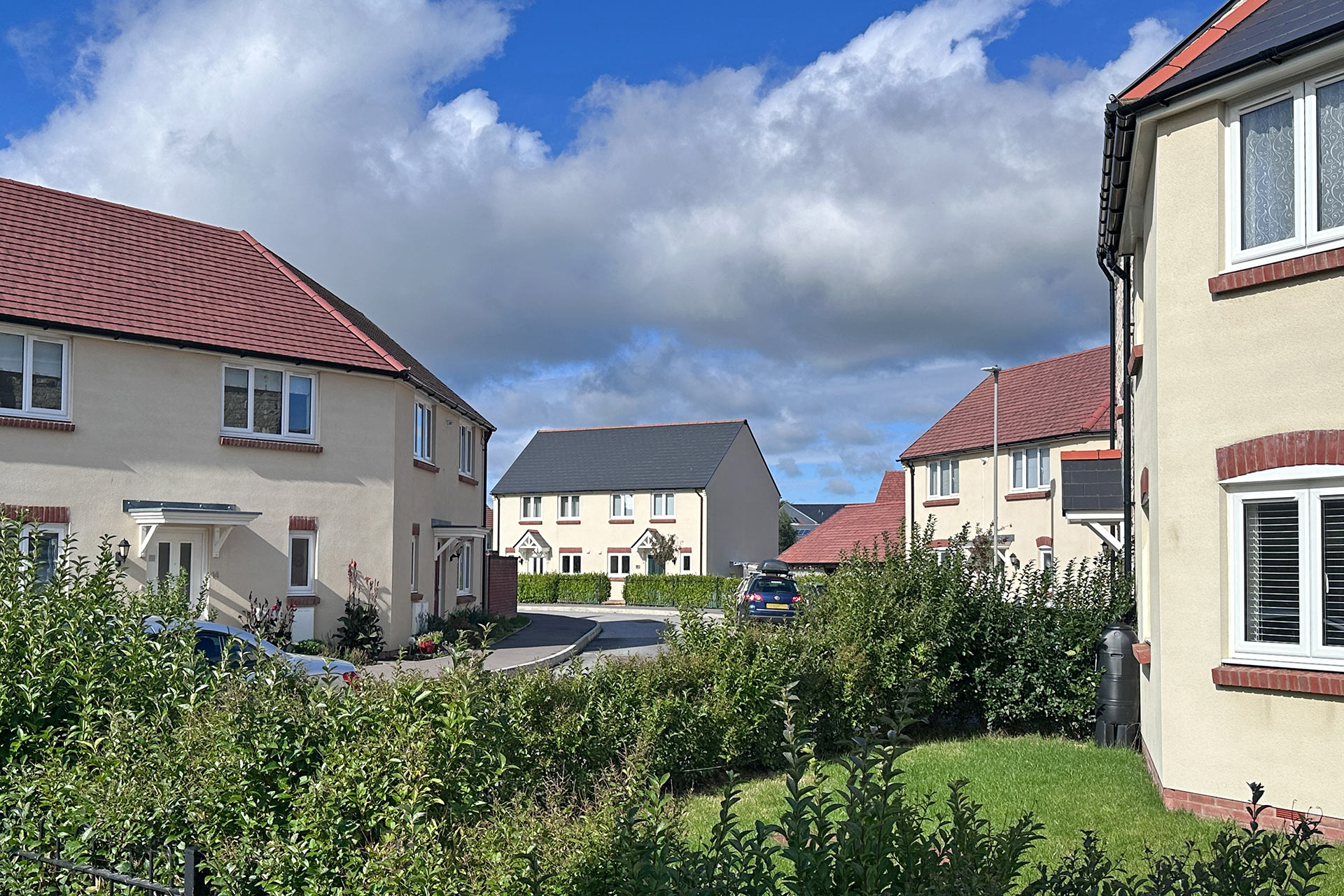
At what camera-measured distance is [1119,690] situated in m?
12.4

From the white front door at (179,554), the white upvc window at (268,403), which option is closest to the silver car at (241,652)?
the white front door at (179,554)

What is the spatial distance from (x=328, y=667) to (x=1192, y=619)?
6.91 meters

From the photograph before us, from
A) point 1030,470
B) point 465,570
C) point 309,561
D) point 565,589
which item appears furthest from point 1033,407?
point 565,589

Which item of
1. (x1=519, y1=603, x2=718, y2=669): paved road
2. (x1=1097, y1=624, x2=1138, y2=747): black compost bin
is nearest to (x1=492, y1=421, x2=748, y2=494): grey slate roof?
(x1=519, y1=603, x2=718, y2=669): paved road

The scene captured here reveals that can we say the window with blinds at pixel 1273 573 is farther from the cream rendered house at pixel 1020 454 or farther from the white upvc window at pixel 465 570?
the white upvc window at pixel 465 570

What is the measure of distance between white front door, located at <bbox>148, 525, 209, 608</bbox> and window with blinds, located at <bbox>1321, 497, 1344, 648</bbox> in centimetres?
1769

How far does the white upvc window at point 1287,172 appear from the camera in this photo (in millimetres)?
8391

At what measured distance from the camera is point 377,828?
16.6ft

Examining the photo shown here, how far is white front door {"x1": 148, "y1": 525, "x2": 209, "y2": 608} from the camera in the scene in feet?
64.2

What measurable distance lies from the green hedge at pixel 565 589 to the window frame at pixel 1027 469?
89.9 feet

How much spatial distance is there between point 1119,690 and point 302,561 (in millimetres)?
15703

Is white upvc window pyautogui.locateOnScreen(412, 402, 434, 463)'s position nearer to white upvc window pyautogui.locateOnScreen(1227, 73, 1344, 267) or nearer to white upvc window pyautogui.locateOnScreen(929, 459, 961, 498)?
white upvc window pyautogui.locateOnScreen(1227, 73, 1344, 267)

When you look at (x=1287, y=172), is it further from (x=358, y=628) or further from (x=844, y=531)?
(x=844, y=531)

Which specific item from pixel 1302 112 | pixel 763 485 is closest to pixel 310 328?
pixel 1302 112
